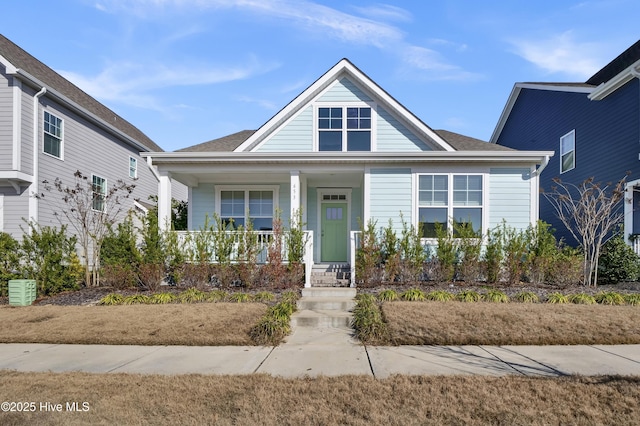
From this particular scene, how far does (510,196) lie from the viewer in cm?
1027

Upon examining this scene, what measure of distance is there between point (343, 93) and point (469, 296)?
22.3 feet

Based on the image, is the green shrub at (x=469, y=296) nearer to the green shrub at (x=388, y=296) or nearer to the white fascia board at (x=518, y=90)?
the green shrub at (x=388, y=296)

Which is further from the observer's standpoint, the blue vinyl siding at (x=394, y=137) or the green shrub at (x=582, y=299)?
the blue vinyl siding at (x=394, y=137)

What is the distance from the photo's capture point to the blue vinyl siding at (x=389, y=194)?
34.0 ft

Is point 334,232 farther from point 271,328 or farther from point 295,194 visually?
point 271,328

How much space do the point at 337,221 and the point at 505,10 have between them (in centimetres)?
707

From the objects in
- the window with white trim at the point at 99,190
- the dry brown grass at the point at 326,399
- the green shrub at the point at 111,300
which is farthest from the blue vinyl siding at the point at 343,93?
the dry brown grass at the point at 326,399

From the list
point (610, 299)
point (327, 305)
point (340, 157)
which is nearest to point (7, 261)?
point (327, 305)

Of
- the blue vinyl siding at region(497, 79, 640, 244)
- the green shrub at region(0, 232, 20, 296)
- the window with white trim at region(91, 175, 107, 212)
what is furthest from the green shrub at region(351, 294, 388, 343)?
the window with white trim at region(91, 175, 107, 212)

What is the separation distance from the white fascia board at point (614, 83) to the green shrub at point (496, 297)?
24.8ft

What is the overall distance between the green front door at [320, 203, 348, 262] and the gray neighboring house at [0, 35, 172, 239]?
5.28m

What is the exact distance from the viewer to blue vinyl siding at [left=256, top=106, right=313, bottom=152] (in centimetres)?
1133

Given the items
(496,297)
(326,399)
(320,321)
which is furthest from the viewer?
(496,297)

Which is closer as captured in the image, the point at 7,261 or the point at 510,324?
the point at 510,324
